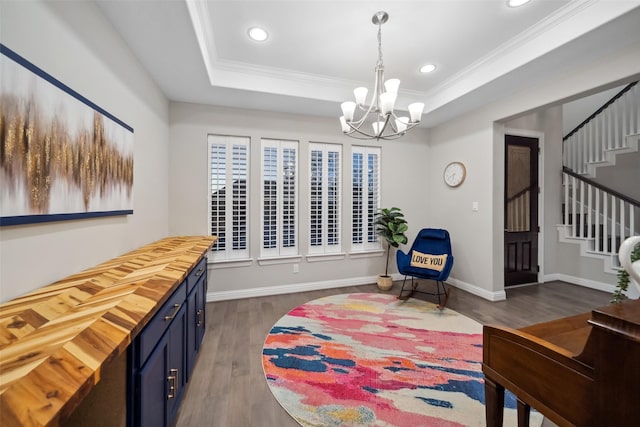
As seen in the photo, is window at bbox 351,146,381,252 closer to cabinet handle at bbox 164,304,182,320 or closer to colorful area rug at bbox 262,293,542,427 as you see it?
colorful area rug at bbox 262,293,542,427

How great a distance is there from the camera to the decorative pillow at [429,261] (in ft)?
10.5

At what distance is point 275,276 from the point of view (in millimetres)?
3592

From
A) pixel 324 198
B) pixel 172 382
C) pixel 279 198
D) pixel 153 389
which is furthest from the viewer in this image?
pixel 324 198

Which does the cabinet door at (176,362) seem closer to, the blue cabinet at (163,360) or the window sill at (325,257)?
the blue cabinet at (163,360)

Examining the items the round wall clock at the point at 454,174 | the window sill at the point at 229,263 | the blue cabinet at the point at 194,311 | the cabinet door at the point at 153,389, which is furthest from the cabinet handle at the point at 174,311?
the round wall clock at the point at 454,174

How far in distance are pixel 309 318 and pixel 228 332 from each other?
868 mm

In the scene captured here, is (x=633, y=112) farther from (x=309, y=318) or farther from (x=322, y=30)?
(x=309, y=318)

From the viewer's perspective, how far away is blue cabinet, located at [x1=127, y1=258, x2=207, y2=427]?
942 millimetres

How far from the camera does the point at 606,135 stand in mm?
4195

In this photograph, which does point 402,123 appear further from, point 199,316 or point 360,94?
point 199,316

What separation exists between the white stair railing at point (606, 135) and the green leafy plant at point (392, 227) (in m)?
3.70

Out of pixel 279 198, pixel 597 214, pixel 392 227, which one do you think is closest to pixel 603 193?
pixel 597 214

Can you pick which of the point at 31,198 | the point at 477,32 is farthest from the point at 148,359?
the point at 477,32

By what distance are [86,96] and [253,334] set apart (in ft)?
7.55
